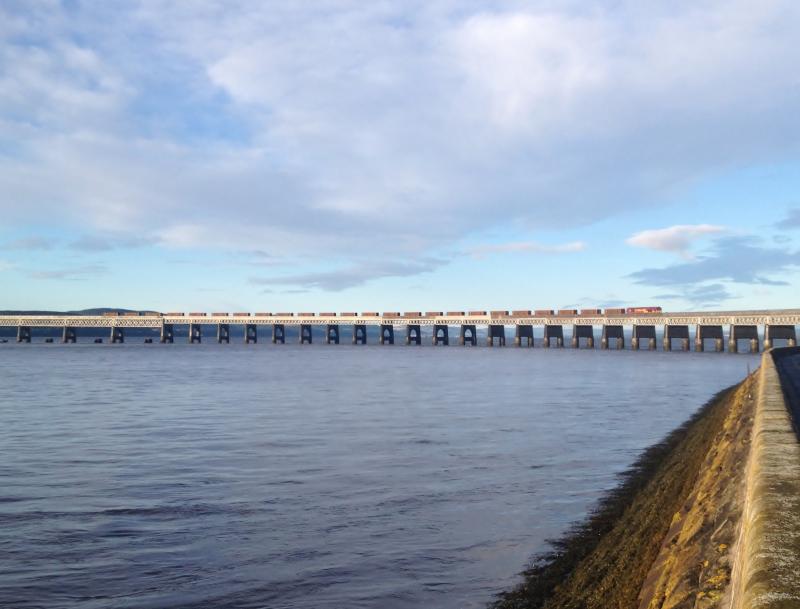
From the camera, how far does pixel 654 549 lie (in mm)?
10930

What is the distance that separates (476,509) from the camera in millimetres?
17094

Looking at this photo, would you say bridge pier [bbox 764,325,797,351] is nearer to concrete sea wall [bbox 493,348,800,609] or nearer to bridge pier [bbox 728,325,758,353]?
bridge pier [bbox 728,325,758,353]

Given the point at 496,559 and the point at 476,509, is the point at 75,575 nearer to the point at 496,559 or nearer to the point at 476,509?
the point at 496,559

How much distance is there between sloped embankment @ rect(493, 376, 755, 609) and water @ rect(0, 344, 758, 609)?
77 centimetres

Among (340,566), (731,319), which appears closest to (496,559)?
(340,566)

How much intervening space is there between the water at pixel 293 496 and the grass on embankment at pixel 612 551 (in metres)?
0.52

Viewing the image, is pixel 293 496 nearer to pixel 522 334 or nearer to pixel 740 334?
pixel 740 334

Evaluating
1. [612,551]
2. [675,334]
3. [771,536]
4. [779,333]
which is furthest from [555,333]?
[771,536]

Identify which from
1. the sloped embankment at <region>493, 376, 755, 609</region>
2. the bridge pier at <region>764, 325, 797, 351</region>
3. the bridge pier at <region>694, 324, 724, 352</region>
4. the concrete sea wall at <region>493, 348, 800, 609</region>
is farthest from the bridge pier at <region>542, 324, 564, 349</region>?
the sloped embankment at <region>493, 376, 755, 609</region>

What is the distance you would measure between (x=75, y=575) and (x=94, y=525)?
11.3 feet

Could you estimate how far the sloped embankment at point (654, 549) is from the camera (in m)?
7.84

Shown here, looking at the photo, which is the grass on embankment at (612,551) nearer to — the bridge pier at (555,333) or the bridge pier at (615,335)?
the bridge pier at (615,335)

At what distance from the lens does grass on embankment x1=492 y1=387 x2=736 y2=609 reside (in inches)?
399

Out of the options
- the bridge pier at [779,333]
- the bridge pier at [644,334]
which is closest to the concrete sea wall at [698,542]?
the bridge pier at [779,333]
